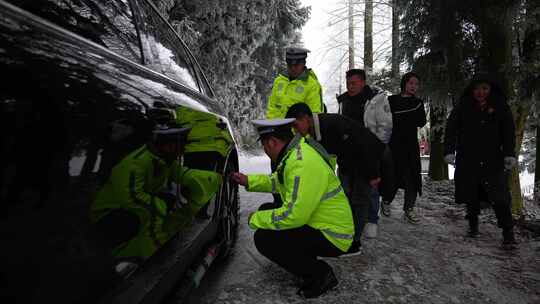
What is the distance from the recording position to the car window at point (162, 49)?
192 centimetres

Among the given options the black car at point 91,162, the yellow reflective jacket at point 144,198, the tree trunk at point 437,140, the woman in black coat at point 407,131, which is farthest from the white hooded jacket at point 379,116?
the tree trunk at point 437,140

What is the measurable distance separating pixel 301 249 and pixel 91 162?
1.70 metres

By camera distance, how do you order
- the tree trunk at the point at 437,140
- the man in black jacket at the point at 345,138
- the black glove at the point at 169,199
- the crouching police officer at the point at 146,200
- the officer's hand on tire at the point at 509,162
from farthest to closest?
1. the tree trunk at the point at 437,140
2. the officer's hand on tire at the point at 509,162
3. the man in black jacket at the point at 345,138
4. the black glove at the point at 169,199
5. the crouching police officer at the point at 146,200

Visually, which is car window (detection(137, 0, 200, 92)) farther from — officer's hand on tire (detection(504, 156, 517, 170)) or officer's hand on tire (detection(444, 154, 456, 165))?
officer's hand on tire (detection(504, 156, 517, 170))

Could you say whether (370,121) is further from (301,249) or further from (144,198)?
(144,198)

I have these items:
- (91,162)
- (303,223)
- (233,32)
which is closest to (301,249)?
(303,223)

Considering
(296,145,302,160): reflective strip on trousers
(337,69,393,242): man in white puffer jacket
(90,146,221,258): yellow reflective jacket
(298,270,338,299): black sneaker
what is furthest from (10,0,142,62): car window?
(337,69,393,242): man in white puffer jacket

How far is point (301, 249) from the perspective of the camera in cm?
241

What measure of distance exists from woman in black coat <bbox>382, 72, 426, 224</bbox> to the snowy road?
2.15 ft

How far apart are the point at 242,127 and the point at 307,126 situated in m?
13.3

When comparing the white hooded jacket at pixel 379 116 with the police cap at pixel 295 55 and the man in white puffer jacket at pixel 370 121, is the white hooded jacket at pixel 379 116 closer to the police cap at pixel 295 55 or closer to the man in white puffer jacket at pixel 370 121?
the man in white puffer jacket at pixel 370 121

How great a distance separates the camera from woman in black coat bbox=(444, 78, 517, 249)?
372cm

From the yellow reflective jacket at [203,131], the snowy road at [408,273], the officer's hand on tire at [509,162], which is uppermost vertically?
the yellow reflective jacket at [203,131]

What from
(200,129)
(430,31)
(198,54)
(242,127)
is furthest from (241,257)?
(242,127)
